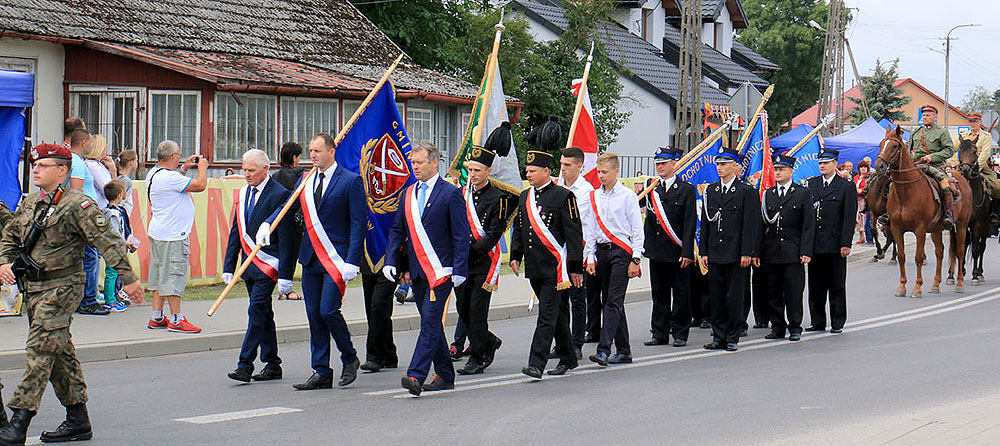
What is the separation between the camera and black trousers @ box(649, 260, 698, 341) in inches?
471

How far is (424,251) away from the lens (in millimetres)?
8977

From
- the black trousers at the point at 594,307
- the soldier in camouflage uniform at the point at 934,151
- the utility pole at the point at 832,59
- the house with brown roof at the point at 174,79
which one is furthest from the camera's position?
the utility pole at the point at 832,59

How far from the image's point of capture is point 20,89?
1152cm

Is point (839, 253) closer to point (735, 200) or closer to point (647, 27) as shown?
point (735, 200)

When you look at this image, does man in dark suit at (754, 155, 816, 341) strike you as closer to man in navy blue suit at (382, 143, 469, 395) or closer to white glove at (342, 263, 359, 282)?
man in navy blue suit at (382, 143, 469, 395)

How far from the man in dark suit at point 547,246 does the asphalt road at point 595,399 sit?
393mm

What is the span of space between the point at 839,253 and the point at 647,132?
28701 millimetres

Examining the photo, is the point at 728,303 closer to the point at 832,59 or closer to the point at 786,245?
the point at 786,245

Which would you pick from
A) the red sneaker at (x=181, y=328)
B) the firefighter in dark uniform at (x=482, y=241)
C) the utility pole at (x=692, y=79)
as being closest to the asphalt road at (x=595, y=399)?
the firefighter in dark uniform at (x=482, y=241)

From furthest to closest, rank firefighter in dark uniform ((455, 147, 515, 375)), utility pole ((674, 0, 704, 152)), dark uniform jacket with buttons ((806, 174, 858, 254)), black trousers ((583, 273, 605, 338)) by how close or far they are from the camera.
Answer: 1. utility pole ((674, 0, 704, 152))
2. dark uniform jacket with buttons ((806, 174, 858, 254))
3. black trousers ((583, 273, 605, 338))
4. firefighter in dark uniform ((455, 147, 515, 375))

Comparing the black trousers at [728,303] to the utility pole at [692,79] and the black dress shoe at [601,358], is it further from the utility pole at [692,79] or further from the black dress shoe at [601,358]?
the utility pole at [692,79]

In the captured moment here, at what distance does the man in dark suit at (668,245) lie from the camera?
11836 millimetres

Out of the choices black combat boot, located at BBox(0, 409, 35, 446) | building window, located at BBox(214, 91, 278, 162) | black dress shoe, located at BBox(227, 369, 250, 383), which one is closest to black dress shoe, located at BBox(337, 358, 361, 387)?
black dress shoe, located at BBox(227, 369, 250, 383)

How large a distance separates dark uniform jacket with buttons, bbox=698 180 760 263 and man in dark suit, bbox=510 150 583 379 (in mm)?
2635
